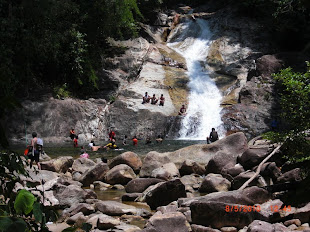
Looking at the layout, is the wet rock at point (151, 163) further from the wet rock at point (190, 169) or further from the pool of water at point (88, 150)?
the pool of water at point (88, 150)

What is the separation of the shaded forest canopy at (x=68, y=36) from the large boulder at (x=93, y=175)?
32.4 ft

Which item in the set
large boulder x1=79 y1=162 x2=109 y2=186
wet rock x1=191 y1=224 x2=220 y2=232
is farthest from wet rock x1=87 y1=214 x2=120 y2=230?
large boulder x1=79 y1=162 x2=109 y2=186

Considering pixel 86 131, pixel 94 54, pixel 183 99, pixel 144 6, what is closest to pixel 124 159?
pixel 86 131

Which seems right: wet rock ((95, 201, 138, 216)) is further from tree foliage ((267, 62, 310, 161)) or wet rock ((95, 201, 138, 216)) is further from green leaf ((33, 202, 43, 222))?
green leaf ((33, 202, 43, 222))

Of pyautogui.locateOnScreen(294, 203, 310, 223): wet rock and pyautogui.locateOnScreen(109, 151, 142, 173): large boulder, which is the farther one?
pyautogui.locateOnScreen(109, 151, 142, 173): large boulder

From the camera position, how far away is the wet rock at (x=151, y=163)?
36.8ft

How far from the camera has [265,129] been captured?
74.9 ft

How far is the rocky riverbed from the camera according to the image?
5.97 m

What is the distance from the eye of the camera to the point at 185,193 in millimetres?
8281

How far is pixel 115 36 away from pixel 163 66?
5.21 meters

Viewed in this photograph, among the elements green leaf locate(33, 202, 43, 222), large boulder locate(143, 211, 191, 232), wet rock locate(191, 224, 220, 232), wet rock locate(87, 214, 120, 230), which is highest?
green leaf locate(33, 202, 43, 222)

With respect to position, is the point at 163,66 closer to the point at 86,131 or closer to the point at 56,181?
the point at 86,131

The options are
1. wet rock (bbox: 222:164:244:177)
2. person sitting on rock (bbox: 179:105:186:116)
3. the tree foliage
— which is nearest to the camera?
the tree foliage

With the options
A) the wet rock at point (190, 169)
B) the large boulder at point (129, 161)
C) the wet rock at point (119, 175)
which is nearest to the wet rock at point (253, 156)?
the wet rock at point (190, 169)
